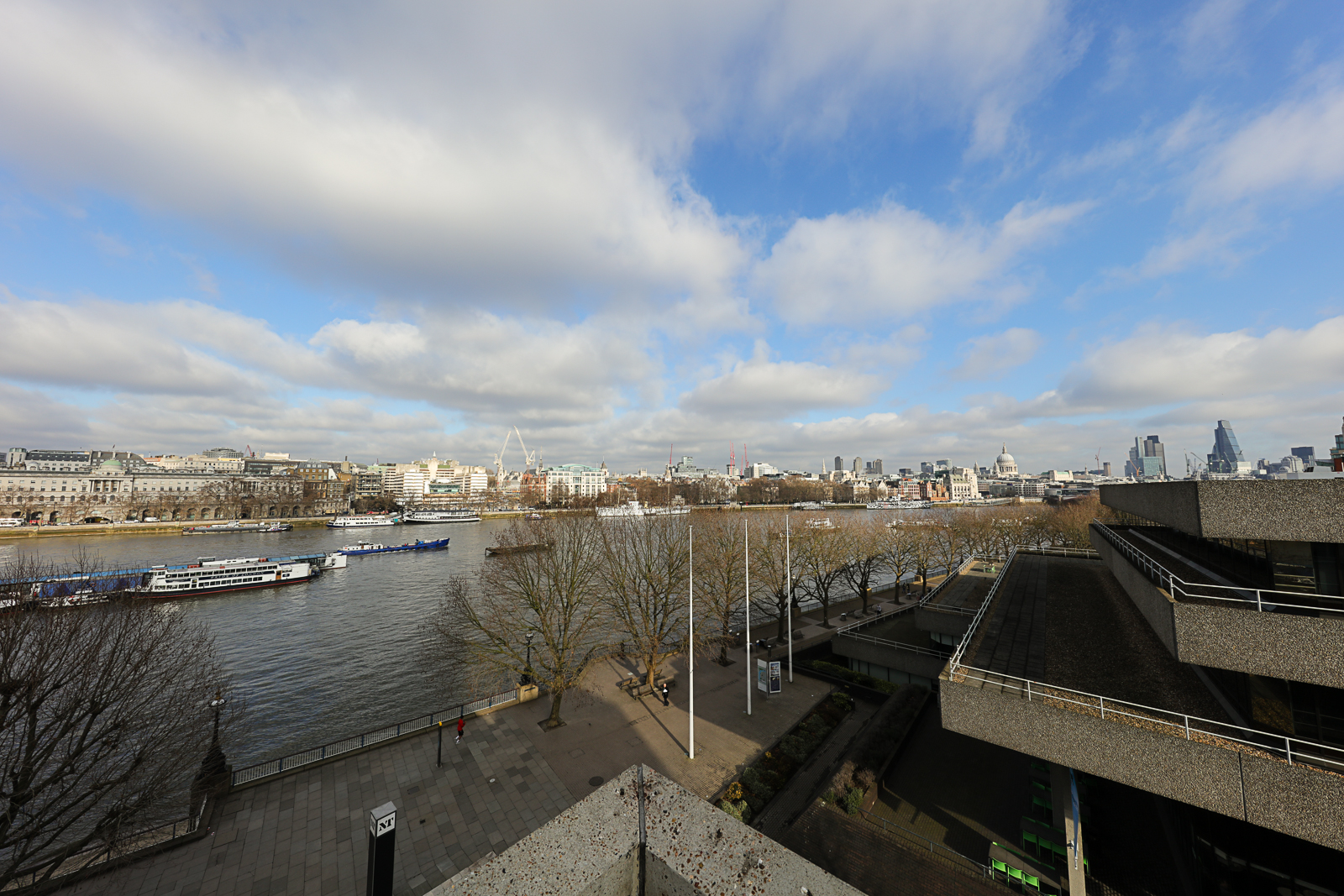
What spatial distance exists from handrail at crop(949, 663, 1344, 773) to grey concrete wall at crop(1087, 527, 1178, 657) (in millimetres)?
1188

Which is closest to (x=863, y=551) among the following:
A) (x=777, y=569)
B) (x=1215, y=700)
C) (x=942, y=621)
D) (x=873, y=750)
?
(x=777, y=569)

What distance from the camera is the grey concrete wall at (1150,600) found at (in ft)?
27.3

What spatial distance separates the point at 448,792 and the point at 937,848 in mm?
14458

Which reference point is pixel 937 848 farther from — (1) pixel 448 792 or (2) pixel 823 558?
(2) pixel 823 558

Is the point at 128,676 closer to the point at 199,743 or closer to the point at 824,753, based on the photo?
the point at 199,743

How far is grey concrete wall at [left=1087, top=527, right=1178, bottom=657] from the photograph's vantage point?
328 inches

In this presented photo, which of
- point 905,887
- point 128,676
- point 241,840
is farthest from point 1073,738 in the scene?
point 128,676

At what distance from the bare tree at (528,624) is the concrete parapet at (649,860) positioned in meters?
18.1

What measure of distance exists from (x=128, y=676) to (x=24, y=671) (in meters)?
2.21

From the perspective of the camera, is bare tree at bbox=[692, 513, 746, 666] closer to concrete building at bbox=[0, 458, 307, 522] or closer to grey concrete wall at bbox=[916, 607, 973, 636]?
grey concrete wall at bbox=[916, 607, 973, 636]

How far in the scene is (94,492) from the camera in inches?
4899

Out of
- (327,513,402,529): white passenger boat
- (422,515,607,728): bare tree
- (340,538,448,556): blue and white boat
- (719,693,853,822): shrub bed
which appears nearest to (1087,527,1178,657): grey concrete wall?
(719,693,853,822): shrub bed

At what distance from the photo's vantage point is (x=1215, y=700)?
9.55 metres

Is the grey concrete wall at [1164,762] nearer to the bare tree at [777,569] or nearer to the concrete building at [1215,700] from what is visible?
the concrete building at [1215,700]
